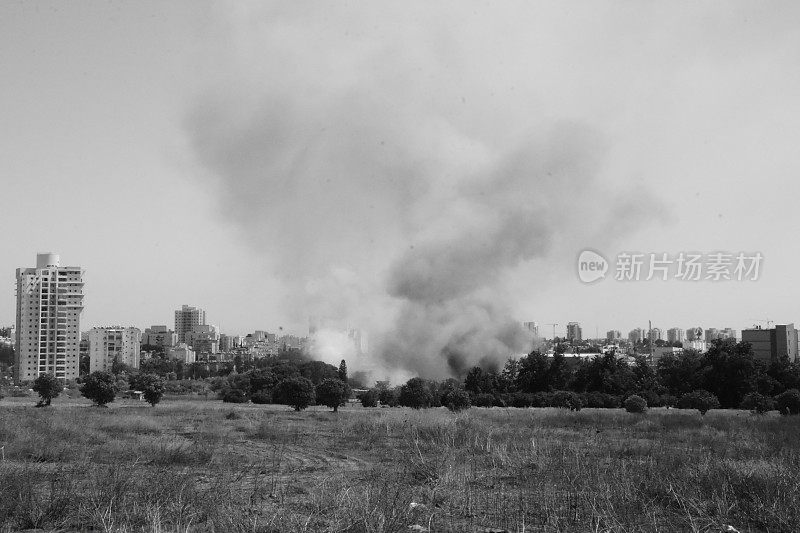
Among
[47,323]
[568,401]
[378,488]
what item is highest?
[378,488]

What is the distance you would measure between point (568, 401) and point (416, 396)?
13.7 metres

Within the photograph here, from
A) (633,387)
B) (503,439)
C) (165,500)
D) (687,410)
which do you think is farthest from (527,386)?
(165,500)

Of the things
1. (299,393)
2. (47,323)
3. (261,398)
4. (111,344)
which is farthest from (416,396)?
(111,344)

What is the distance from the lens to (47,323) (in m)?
134

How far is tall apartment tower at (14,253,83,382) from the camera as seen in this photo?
131 metres

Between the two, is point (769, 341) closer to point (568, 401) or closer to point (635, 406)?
point (568, 401)

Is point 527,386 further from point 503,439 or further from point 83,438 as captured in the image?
point 83,438

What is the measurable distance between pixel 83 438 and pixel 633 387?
6063 cm

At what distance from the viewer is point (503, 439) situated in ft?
78.6

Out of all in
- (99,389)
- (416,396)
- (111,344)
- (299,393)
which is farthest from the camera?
(111,344)

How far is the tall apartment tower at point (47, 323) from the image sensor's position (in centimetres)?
13062

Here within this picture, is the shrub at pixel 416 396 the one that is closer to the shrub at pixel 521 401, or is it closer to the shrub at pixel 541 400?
the shrub at pixel 521 401

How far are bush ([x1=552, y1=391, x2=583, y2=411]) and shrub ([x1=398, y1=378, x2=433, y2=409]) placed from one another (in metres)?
11.5

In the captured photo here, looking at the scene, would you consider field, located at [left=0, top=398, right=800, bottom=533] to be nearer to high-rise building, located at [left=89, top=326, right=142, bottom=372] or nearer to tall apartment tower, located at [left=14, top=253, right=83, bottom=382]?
tall apartment tower, located at [left=14, top=253, right=83, bottom=382]
